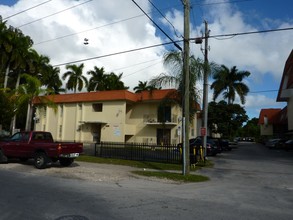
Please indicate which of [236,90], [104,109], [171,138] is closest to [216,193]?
[171,138]

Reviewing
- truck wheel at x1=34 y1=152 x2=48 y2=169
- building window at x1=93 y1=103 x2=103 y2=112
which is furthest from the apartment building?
truck wheel at x1=34 y1=152 x2=48 y2=169

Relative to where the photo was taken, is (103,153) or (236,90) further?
(236,90)

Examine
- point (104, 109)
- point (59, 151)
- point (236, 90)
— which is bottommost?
point (59, 151)

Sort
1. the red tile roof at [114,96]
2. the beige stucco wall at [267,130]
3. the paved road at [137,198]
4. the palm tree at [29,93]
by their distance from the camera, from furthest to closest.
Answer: the beige stucco wall at [267,130], the red tile roof at [114,96], the palm tree at [29,93], the paved road at [137,198]

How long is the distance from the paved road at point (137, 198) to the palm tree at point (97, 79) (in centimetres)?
4380

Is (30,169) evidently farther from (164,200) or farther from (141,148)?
(164,200)

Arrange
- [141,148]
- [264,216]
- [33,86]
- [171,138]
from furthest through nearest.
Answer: [171,138] < [33,86] < [141,148] < [264,216]

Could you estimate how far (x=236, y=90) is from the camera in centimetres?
4919

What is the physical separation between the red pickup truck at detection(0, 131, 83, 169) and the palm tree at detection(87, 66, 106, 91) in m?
40.2

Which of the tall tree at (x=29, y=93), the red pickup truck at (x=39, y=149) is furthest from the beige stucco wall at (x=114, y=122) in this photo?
the red pickup truck at (x=39, y=149)

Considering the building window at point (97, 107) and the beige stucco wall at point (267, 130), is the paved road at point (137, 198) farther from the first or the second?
the beige stucco wall at point (267, 130)

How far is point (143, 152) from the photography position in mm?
19219

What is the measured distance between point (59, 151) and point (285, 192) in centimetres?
988

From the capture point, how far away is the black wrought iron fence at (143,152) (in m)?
18.0
